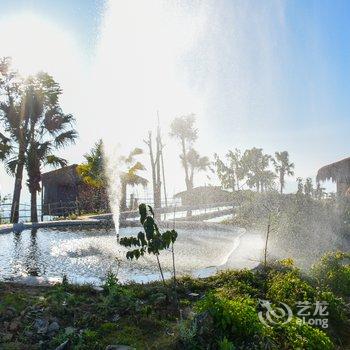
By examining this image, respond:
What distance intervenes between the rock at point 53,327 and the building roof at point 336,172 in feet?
103

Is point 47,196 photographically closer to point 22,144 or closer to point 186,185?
point 22,144

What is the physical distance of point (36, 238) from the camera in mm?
14141

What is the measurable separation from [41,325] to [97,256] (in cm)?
551

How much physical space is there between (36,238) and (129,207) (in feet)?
73.9

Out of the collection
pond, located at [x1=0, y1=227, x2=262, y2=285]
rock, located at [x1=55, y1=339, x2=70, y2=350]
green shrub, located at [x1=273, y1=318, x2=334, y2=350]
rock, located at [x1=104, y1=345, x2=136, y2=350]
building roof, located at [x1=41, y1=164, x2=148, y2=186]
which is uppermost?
building roof, located at [x1=41, y1=164, x2=148, y2=186]

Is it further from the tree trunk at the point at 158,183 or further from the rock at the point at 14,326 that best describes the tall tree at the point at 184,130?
the rock at the point at 14,326

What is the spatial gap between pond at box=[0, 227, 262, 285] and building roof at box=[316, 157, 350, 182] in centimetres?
2028

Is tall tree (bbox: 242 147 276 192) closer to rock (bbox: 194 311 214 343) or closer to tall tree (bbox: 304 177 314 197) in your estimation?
tall tree (bbox: 304 177 314 197)

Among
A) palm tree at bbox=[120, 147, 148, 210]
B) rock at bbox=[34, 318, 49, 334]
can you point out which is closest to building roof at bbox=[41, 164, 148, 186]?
palm tree at bbox=[120, 147, 148, 210]

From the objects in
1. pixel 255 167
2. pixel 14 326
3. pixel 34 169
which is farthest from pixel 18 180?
pixel 255 167

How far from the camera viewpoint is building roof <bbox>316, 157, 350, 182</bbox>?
106 ft

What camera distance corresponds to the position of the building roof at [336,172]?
32375mm

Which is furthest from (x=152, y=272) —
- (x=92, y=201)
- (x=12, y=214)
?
(x=92, y=201)

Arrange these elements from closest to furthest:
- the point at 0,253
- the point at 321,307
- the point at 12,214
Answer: the point at 321,307
the point at 0,253
the point at 12,214
